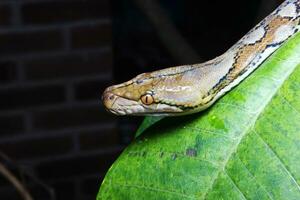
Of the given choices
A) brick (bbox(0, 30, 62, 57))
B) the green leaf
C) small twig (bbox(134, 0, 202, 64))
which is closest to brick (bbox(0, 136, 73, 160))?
brick (bbox(0, 30, 62, 57))

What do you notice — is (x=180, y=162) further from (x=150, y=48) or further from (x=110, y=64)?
(x=150, y=48)

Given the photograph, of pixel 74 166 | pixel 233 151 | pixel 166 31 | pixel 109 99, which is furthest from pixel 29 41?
pixel 233 151

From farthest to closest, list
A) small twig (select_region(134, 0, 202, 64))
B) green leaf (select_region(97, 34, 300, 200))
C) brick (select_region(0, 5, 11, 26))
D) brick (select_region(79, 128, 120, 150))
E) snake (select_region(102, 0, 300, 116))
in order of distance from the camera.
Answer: brick (select_region(79, 128, 120, 150)) < brick (select_region(0, 5, 11, 26)) < small twig (select_region(134, 0, 202, 64)) < snake (select_region(102, 0, 300, 116)) < green leaf (select_region(97, 34, 300, 200))

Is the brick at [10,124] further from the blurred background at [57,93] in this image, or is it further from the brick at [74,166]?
the brick at [74,166]

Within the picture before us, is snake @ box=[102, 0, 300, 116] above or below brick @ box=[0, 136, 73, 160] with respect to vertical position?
above

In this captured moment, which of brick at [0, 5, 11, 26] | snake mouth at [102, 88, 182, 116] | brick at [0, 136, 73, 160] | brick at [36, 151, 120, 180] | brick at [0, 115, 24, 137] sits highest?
snake mouth at [102, 88, 182, 116]

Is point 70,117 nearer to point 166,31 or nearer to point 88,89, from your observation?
point 88,89

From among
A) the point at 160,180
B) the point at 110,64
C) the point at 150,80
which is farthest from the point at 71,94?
the point at 160,180

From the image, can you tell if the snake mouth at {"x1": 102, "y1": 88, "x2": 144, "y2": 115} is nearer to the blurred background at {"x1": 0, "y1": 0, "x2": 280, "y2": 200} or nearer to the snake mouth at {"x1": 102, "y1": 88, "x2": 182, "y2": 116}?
the snake mouth at {"x1": 102, "y1": 88, "x2": 182, "y2": 116}
